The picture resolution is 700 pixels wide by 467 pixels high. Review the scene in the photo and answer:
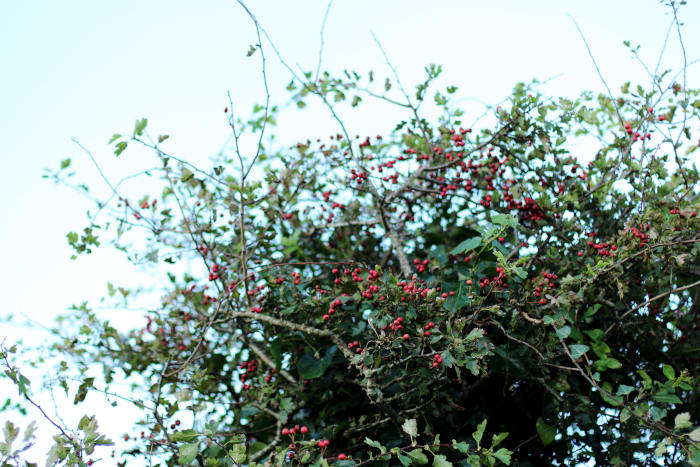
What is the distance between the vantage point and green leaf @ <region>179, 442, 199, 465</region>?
2.21 metres

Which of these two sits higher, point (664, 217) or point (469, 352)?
point (664, 217)

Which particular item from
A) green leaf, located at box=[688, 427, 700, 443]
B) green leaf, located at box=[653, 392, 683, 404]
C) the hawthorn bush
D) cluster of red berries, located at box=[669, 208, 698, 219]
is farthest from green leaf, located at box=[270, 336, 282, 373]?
cluster of red berries, located at box=[669, 208, 698, 219]

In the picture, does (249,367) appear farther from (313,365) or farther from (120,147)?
(120,147)

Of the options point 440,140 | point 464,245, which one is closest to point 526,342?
point 464,245

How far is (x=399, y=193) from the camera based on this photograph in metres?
3.19

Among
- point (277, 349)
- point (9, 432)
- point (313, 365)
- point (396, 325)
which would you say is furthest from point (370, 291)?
point (9, 432)

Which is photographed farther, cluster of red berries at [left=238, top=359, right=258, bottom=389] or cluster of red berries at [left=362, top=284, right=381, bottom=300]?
cluster of red berries at [left=238, top=359, right=258, bottom=389]

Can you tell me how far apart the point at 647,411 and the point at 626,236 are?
→ 679mm

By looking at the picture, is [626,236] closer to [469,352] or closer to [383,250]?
[469,352]

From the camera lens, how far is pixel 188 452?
223 cm

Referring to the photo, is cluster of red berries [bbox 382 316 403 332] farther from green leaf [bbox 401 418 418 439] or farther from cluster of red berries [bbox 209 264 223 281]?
cluster of red berries [bbox 209 264 223 281]

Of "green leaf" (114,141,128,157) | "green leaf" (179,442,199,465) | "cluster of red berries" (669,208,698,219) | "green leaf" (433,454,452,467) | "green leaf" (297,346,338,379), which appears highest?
"green leaf" (114,141,128,157)

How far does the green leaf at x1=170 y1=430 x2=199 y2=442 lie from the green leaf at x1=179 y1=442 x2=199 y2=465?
0.03m

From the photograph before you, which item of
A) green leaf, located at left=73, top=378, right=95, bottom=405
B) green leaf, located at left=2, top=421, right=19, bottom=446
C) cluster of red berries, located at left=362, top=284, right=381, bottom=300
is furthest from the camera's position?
green leaf, located at left=73, top=378, right=95, bottom=405
